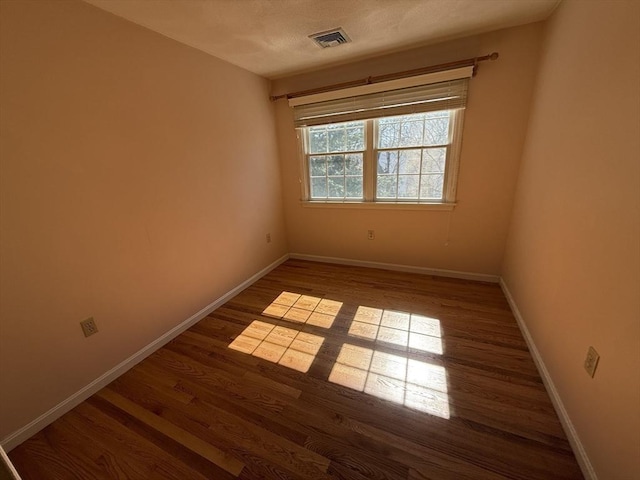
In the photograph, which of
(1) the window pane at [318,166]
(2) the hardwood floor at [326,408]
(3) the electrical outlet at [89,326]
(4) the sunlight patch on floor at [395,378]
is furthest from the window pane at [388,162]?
(3) the electrical outlet at [89,326]

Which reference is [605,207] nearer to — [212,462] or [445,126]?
[445,126]

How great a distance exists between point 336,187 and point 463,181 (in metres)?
1.33

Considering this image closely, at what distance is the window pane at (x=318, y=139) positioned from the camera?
2980 mm

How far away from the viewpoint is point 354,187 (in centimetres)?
302

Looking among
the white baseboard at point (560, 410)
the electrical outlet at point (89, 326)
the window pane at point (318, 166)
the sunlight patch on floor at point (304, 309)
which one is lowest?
the sunlight patch on floor at point (304, 309)

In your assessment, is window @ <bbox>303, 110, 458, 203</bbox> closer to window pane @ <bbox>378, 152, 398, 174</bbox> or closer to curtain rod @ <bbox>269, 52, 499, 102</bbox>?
window pane @ <bbox>378, 152, 398, 174</bbox>

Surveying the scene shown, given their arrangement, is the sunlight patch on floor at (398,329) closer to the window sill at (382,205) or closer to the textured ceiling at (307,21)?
the window sill at (382,205)

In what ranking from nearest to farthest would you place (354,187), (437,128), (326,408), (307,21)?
(326,408), (307,21), (437,128), (354,187)

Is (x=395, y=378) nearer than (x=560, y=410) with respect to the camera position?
No

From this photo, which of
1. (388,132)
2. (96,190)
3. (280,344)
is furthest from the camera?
(388,132)

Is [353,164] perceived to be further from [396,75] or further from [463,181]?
[463,181]

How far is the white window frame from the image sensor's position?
8.06 feet

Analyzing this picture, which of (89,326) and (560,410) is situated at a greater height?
(89,326)

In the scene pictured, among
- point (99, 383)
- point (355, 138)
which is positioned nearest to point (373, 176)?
point (355, 138)
